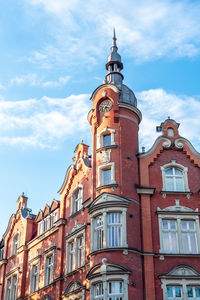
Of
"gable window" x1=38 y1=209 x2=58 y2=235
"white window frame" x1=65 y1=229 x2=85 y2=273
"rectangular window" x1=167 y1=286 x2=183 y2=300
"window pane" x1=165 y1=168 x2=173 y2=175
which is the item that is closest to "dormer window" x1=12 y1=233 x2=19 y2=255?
"gable window" x1=38 y1=209 x2=58 y2=235

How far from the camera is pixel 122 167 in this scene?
29078mm

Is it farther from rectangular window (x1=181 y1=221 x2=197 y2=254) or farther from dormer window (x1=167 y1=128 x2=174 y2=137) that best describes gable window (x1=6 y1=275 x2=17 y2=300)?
dormer window (x1=167 y1=128 x2=174 y2=137)

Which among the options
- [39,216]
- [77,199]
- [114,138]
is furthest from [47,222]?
[114,138]

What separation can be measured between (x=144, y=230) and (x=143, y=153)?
542 cm

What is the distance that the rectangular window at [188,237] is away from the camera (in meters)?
27.1

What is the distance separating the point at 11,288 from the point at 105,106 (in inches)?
757

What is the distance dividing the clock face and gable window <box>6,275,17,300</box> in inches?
707

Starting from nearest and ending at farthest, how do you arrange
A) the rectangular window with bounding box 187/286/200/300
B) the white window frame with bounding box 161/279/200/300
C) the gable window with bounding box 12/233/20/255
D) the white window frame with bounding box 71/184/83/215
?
the rectangular window with bounding box 187/286/200/300, the white window frame with bounding box 161/279/200/300, the white window frame with bounding box 71/184/83/215, the gable window with bounding box 12/233/20/255

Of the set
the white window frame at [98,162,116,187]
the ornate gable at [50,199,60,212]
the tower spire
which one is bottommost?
the white window frame at [98,162,116,187]

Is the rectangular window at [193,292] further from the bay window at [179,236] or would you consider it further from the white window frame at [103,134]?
the white window frame at [103,134]

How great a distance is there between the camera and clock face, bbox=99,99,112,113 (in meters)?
31.7

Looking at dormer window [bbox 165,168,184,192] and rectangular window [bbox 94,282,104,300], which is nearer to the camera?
rectangular window [bbox 94,282,104,300]

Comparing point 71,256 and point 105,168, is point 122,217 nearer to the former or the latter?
point 105,168

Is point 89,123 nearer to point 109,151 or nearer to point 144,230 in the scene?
point 109,151
